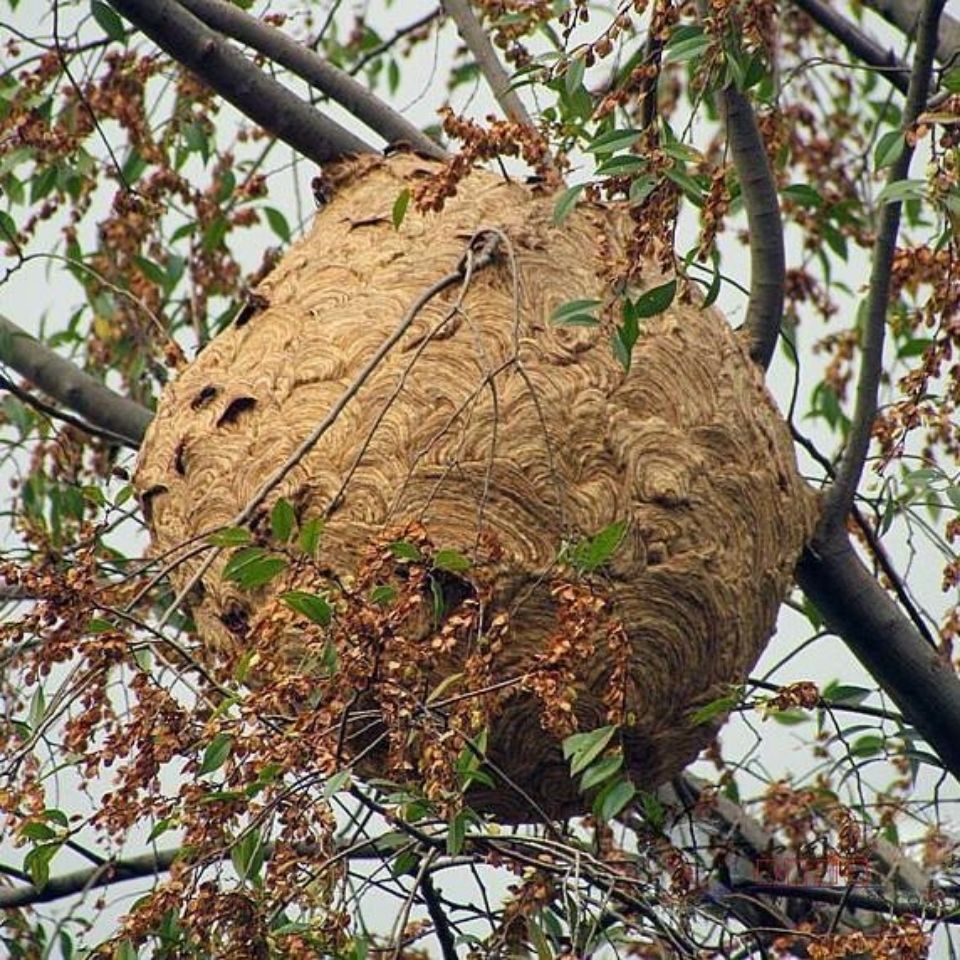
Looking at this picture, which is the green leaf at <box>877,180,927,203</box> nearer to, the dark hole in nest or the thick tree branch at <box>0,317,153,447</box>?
the dark hole in nest

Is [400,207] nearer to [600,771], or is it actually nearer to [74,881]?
[600,771]

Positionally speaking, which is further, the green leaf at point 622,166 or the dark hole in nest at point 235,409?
the dark hole in nest at point 235,409

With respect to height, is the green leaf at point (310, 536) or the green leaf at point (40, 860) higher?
the green leaf at point (310, 536)

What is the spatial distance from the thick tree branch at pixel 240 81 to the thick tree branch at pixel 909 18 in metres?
1.29

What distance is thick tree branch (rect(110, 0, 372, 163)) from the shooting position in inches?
135

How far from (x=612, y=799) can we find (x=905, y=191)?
91 centimetres

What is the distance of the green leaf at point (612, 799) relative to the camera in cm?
271

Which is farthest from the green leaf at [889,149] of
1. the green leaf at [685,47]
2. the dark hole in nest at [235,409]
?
the dark hole in nest at [235,409]

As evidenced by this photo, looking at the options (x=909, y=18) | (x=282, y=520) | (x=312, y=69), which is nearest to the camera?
(x=282, y=520)

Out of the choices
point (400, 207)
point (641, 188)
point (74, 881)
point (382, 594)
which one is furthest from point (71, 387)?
point (641, 188)

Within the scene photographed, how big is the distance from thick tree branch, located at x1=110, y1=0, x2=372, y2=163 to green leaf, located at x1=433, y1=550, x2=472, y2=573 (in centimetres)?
130

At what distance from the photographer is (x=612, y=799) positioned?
273 cm

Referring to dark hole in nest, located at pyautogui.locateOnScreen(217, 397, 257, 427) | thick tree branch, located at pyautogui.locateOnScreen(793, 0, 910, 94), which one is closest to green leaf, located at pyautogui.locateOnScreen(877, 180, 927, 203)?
dark hole in nest, located at pyautogui.locateOnScreen(217, 397, 257, 427)

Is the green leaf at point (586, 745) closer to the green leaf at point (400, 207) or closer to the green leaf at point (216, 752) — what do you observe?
the green leaf at point (216, 752)
